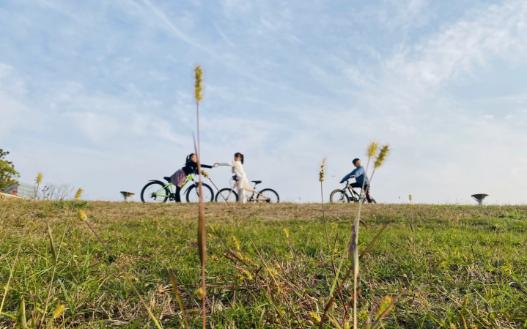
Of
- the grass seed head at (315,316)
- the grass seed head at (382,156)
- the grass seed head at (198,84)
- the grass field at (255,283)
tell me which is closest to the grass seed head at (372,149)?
the grass seed head at (382,156)

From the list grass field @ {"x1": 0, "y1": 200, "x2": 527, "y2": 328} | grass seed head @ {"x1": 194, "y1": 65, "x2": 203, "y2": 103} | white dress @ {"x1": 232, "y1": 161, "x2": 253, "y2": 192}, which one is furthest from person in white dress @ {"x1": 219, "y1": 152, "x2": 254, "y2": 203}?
grass seed head @ {"x1": 194, "y1": 65, "x2": 203, "y2": 103}

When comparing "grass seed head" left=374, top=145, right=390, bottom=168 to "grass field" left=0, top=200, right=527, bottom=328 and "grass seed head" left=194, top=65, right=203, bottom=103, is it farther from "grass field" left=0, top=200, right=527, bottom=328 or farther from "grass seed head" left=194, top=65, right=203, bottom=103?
"grass seed head" left=194, top=65, right=203, bottom=103

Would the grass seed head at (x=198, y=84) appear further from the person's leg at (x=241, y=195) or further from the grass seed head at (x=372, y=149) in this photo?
the person's leg at (x=241, y=195)

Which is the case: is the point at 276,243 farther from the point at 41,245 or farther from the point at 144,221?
the point at 144,221

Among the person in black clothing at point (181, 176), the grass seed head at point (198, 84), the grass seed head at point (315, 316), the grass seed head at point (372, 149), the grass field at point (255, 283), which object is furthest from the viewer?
the person in black clothing at point (181, 176)

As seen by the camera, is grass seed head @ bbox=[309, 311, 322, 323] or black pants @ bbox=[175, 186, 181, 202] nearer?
grass seed head @ bbox=[309, 311, 322, 323]

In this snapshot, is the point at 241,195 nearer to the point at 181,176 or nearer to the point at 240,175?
the point at 240,175

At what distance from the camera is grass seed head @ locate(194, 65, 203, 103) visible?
1.09 meters

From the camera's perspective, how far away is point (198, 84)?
3.65 ft

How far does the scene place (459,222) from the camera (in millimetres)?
8539

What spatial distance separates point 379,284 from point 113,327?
1936 millimetres

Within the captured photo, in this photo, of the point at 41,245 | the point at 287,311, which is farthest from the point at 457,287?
the point at 41,245

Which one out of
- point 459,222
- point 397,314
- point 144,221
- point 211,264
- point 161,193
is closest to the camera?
point 397,314

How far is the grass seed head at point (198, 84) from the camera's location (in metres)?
1.09
